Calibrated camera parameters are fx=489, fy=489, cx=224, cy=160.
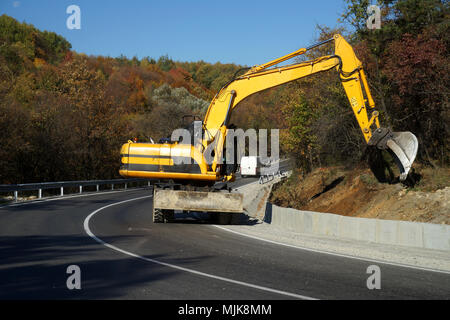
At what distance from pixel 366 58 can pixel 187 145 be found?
13.0m

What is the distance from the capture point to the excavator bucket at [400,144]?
1614 centimetres

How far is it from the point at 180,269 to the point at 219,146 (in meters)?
8.64

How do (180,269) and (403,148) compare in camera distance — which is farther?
(403,148)

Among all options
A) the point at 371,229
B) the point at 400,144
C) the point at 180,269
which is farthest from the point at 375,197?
the point at 180,269

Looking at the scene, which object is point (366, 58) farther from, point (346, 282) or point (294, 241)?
point (346, 282)

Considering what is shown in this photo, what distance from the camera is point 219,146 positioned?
1745 cm

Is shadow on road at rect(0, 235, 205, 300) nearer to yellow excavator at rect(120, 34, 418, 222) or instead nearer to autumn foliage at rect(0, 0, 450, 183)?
yellow excavator at rect(120, 34, 418, 222)

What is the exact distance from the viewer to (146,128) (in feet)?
227

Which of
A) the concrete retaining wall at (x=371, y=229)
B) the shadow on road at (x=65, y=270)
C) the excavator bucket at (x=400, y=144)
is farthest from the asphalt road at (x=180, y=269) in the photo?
the excavator bucket at (x=400, y=144)

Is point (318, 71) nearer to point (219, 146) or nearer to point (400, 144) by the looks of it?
point (400, 144)

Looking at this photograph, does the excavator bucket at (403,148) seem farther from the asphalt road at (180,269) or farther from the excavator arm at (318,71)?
the asphalt road at (180,269)

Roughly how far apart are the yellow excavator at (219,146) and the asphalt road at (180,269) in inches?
82.9

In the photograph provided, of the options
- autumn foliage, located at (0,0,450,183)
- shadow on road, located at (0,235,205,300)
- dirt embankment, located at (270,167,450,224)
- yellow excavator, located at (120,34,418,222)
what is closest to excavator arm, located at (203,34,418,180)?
yellow excavator, located at (120,34,418,222)
